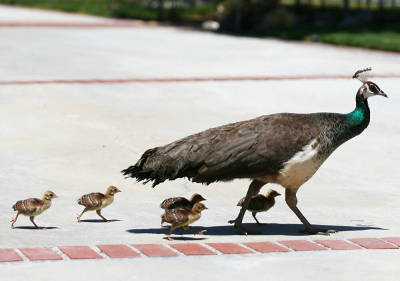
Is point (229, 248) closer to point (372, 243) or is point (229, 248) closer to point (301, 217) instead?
point (301, 217)

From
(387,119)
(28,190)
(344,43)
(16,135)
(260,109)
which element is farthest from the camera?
(344,43)

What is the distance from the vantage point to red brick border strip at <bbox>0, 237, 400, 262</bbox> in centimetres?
655

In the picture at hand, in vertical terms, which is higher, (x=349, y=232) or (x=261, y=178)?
(x=261, y=178)

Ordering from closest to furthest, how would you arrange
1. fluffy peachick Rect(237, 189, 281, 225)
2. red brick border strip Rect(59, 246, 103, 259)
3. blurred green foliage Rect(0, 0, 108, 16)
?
red brick border strip Rect(59, 246, 103, 259)
fluffy peachick Rect(237, 189, 281, 225)
blurred green foliage Rect(0, 0, 108, 16)

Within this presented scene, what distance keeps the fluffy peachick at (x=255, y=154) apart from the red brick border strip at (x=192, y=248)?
49cm

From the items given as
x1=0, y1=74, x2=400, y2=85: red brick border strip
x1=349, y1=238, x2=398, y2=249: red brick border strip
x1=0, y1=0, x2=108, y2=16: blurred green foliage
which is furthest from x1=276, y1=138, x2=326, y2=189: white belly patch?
x1=0, y1=0, x2=108, y2=16: blurred green foliage

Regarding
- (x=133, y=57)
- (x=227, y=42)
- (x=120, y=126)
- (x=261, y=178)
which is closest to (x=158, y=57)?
(x=133, y=57)

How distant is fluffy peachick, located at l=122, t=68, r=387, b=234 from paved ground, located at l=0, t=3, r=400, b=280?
23.3 inches

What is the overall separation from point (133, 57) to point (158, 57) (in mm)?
794

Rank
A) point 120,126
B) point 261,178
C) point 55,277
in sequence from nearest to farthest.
A: point 55,277, point 261,178, point 120,126

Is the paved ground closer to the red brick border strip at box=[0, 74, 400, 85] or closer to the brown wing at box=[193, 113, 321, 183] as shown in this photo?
the red brick border strip at box=[0, 74, 400, 85]

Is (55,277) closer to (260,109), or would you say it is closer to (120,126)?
(120,126)

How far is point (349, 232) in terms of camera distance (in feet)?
25.1

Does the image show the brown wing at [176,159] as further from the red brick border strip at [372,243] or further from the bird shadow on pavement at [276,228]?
the red brick border strip at [372,243]
